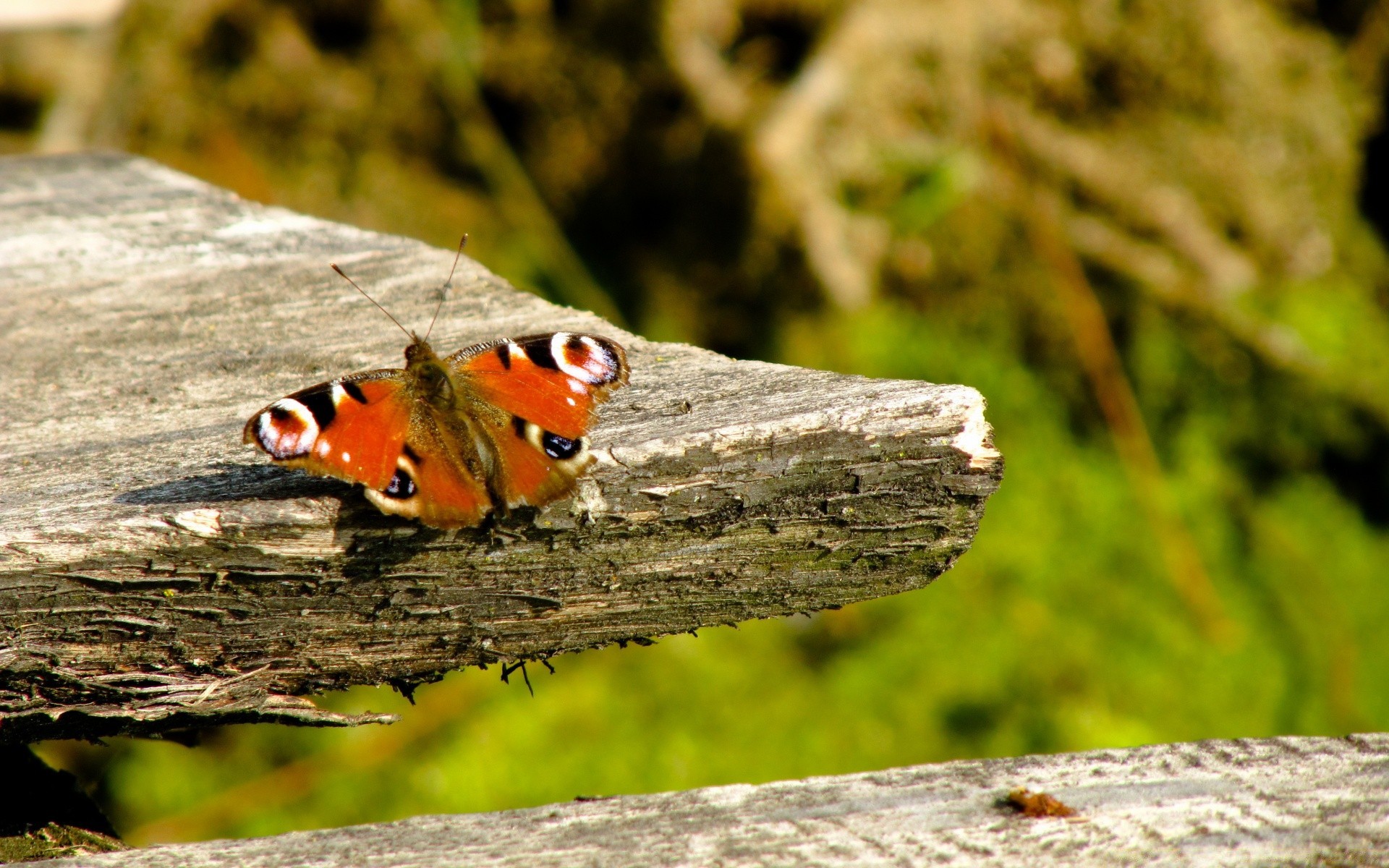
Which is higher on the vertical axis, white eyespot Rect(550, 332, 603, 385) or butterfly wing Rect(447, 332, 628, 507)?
white eyespot Rect(550, 332, 603, 385)

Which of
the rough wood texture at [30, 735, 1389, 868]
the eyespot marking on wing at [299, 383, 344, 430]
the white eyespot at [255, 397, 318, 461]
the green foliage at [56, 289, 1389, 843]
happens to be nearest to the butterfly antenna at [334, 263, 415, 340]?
the eyespot marking on wing at [299, 383, 344, 430]

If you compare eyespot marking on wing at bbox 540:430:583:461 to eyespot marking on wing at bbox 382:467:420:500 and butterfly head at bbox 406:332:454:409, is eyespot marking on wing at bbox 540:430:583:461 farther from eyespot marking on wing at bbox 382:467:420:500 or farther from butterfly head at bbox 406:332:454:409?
butterfly head at bbox 406:332:454:409

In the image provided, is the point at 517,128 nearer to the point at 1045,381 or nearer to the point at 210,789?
the point at 1045,381

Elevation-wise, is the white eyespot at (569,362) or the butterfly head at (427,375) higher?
the white eyespot at (569,362)

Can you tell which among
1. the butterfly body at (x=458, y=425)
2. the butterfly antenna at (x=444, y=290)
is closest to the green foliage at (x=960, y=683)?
the butterfly antenna at (x=444, y=290)

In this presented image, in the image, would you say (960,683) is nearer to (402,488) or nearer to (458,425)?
(458,425)

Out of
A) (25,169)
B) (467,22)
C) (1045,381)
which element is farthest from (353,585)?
(467,22)

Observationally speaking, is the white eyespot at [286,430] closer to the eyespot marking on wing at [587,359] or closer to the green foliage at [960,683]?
the eyespot marking on wing at [587,359]
